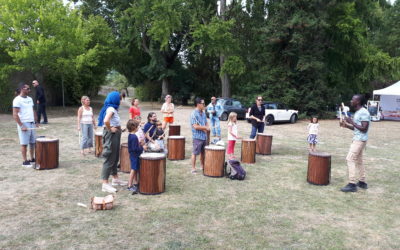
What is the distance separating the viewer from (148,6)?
30.5 m

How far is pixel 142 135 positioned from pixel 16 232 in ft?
13.4

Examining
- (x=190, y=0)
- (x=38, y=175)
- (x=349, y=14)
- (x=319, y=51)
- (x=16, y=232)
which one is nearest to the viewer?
(x=16, y=232)

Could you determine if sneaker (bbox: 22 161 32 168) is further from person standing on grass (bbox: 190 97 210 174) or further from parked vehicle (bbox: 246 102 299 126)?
parked vehicle (bbox: 246 102 299 126)

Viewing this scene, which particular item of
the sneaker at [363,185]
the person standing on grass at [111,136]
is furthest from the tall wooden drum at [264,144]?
the person standing on grass at [111,136]

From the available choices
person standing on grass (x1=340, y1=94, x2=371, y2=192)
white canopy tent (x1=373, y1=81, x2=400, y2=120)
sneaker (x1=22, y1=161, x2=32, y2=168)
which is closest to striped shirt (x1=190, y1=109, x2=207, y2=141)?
person standing on grass (x1=340, y1=94, x2=371, y2=192)

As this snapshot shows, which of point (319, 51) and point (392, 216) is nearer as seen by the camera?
point (392, 216)

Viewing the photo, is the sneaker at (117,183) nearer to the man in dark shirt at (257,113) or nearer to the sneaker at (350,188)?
the sneaker at (350,188)

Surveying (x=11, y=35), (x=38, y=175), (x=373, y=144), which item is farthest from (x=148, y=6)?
(x=38, y=175)

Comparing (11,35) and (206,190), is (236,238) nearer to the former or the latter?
(206,190)

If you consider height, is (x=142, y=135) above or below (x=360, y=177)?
above

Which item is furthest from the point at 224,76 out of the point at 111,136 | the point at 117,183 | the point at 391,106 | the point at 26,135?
the point at 111,136

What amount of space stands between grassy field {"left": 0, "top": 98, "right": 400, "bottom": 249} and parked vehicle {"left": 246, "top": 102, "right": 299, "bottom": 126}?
12.0 m

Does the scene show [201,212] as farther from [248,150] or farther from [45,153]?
[45,153]

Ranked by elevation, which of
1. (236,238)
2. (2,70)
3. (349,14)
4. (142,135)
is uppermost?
(349,14)
